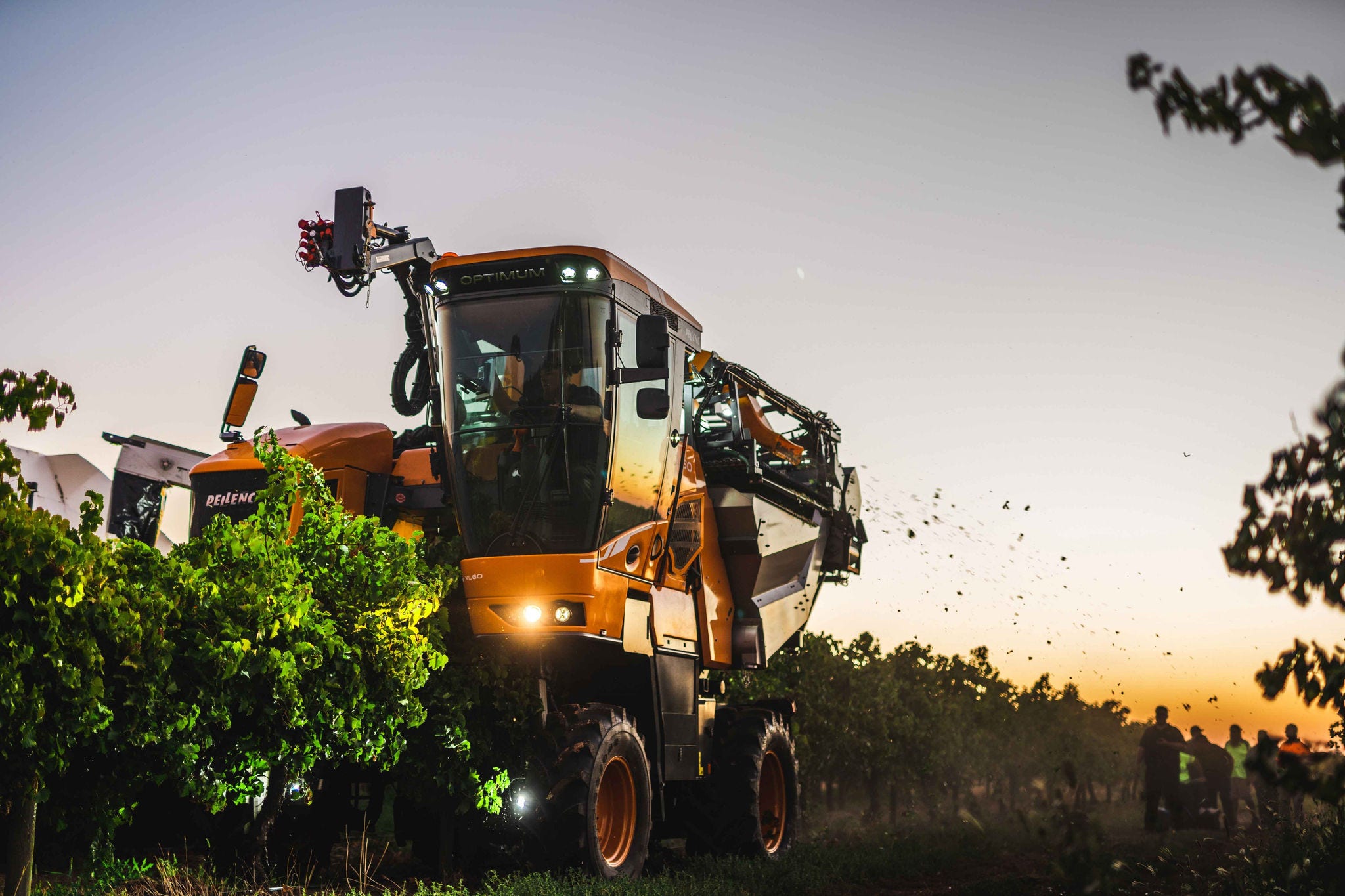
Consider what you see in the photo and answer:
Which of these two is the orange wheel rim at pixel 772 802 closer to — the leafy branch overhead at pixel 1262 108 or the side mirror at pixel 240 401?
the side mirror at pixel 240 401

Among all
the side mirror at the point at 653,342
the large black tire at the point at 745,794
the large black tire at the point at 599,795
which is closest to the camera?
the large black tire at the point at 599,795

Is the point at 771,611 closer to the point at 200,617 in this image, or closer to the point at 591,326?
the point at 591,326

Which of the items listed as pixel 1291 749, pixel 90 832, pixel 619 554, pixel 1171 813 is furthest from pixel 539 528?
pixel 1171 813

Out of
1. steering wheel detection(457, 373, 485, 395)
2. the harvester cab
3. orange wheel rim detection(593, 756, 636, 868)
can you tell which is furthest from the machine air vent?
orange wheel rim detection(593, 756, 636, 868)

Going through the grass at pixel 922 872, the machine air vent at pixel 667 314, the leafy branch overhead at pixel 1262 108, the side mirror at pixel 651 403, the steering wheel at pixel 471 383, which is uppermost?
the machine air vent at pixel 667 314

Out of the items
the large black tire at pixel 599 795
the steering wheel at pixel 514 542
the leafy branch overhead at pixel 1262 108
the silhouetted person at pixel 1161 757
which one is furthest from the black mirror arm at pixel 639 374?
the silhouetted person at pixel 1161 757

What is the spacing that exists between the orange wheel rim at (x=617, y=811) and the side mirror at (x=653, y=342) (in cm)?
310

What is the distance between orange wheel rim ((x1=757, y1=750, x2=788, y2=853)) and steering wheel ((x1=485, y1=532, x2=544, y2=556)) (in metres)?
4.63

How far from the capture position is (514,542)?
8953 millimetres

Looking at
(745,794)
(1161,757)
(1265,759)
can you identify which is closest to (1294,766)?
(1265,759)

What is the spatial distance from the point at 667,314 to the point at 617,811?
423 centimetres

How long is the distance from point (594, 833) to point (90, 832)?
3332 millimetres

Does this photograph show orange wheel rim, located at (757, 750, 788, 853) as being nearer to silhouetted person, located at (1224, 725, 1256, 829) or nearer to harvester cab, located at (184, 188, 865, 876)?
harvester cab, located at (184, 188, 865, 876)

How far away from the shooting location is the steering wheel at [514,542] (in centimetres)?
891
